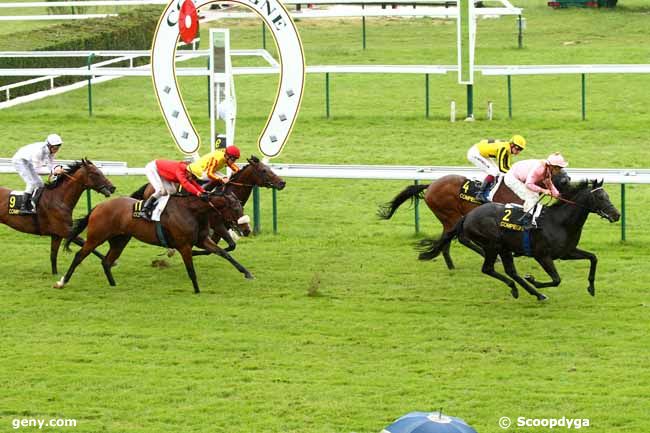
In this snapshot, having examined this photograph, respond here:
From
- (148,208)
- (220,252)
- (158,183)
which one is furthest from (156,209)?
(220,252)

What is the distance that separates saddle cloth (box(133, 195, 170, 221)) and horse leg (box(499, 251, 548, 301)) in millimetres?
2929

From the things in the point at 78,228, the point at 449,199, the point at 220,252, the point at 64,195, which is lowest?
the point at 220,252

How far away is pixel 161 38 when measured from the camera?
13938mm

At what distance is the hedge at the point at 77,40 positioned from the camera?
74.3 ft

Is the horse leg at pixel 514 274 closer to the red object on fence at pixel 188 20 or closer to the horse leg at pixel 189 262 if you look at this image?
the horse leg at pixel 189 262

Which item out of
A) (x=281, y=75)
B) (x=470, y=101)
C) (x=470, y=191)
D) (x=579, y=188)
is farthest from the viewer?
(x=470, y=101)

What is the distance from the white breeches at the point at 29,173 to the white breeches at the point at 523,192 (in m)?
4.30

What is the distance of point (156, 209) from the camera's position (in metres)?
11.9

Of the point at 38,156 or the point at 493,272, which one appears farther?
the point at 38,156

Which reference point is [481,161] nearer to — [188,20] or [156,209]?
[156,209]

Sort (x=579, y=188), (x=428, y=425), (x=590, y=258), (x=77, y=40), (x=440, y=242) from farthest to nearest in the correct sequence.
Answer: (x=77, y=40) < (x=440, y=242) < (x=590, y=258) < (x=579, y=188) < (x=428, y=425)

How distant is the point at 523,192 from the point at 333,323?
6.82 feet

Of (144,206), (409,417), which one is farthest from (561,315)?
(409,417)

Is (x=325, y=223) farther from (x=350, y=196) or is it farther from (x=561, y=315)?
(x=561, y=315)
